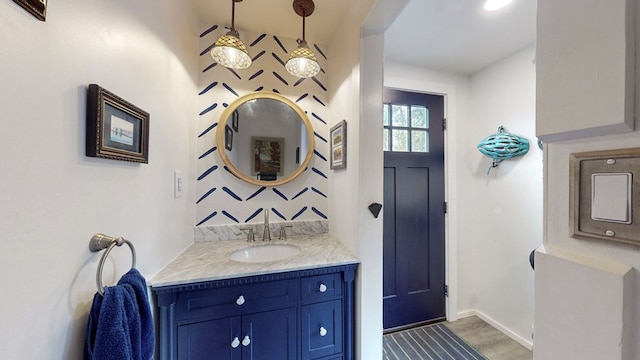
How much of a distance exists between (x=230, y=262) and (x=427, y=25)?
1852mm

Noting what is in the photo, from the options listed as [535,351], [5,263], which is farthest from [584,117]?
[5,263]

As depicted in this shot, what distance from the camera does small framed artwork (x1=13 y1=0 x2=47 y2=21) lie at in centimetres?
46

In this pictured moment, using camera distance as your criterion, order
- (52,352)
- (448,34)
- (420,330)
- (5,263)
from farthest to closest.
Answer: (420,330), (448,34), (52,352), (5,263)

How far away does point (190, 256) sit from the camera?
4.10 feet

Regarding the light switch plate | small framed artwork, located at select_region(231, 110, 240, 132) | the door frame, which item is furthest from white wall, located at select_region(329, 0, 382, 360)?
the door frame

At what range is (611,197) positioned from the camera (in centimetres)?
28

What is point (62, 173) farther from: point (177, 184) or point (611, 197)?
point (611, 197)

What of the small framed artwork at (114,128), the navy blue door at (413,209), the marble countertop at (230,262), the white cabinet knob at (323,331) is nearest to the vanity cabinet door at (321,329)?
the white cabinet knob at (323,331)

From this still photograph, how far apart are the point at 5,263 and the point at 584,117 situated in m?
0.98

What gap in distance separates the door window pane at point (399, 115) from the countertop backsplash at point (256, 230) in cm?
101

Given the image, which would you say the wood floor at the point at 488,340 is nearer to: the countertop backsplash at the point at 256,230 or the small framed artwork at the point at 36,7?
the countertop backsplash at the point at 256,230

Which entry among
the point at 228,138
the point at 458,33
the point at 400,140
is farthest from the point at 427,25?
the point at 228,138

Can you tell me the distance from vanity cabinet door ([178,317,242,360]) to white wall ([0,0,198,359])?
331mm

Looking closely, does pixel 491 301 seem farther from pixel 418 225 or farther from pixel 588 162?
pixel 588 162
